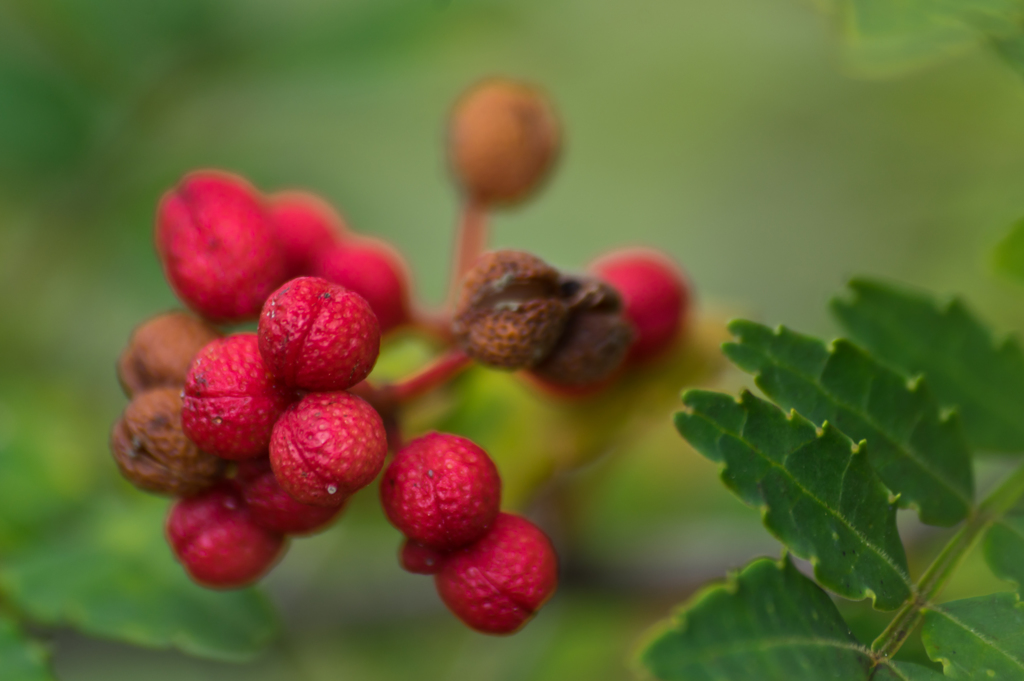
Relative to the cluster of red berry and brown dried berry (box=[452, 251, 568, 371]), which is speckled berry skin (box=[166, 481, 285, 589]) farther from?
brown dried berry (box=[452, 251, 568, 371])

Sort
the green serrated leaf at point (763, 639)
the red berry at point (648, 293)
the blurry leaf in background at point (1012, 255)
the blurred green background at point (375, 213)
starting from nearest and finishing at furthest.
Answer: the green serrated leaf at point (763, 639)
the blurry leaf in background at point (1012, 255)
the red berry at point (648, 293)
the blurred green background at point (375, 213)

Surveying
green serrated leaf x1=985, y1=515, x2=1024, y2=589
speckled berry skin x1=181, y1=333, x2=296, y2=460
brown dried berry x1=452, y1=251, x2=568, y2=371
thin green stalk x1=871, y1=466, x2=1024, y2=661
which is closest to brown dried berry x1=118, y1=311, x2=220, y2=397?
speckled berry skin x1=181, y1=333, x2=296, y2=460

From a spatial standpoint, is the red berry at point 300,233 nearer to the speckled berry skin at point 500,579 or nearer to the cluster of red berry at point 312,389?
the cluster of red berry at point 312,389

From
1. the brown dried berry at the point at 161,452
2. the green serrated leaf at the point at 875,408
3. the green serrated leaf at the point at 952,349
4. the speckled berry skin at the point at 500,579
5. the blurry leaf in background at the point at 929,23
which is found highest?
the blurry leaf in background at the point at 929,23

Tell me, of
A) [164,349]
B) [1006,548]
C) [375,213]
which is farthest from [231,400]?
[375,213]

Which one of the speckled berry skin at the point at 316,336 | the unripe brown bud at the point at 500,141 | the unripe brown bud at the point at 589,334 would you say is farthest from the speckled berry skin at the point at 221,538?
the unripe brown bud at the point at 500,141

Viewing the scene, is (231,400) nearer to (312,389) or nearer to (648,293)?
(312,389)
